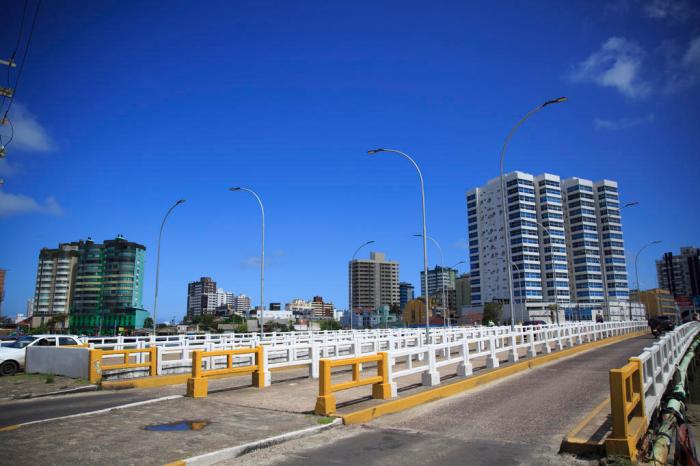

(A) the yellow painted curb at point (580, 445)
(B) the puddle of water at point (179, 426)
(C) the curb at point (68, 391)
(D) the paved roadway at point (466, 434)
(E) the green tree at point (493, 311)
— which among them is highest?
(E) the green tree at point (493, 311)

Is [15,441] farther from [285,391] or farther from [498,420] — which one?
[498,420]

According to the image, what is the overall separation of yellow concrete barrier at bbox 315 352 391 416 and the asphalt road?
5.36m

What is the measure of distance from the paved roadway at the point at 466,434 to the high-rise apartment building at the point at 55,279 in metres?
187

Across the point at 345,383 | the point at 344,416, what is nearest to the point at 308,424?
the point at 344,416

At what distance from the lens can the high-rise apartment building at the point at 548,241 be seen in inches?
6161

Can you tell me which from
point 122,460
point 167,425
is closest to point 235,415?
point 167,425

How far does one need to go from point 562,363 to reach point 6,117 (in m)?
48.7

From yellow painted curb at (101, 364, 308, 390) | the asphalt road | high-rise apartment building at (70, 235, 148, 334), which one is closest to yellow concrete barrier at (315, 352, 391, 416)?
the asphalt road

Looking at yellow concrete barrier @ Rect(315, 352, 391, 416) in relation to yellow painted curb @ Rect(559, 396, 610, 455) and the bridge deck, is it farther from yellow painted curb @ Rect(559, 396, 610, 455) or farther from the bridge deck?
yellow painted curb @ Rect(559, 396, 610, 455)

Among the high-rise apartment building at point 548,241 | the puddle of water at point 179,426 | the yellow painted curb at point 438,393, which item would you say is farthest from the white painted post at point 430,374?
the high-rise apartment building at point 548,241

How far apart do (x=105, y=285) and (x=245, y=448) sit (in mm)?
165558

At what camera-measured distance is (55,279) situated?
173m

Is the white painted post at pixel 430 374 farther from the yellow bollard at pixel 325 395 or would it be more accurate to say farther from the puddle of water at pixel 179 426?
the puddle of water at pixel 179 426

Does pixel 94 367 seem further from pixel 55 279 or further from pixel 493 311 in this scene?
pixel 55 279
